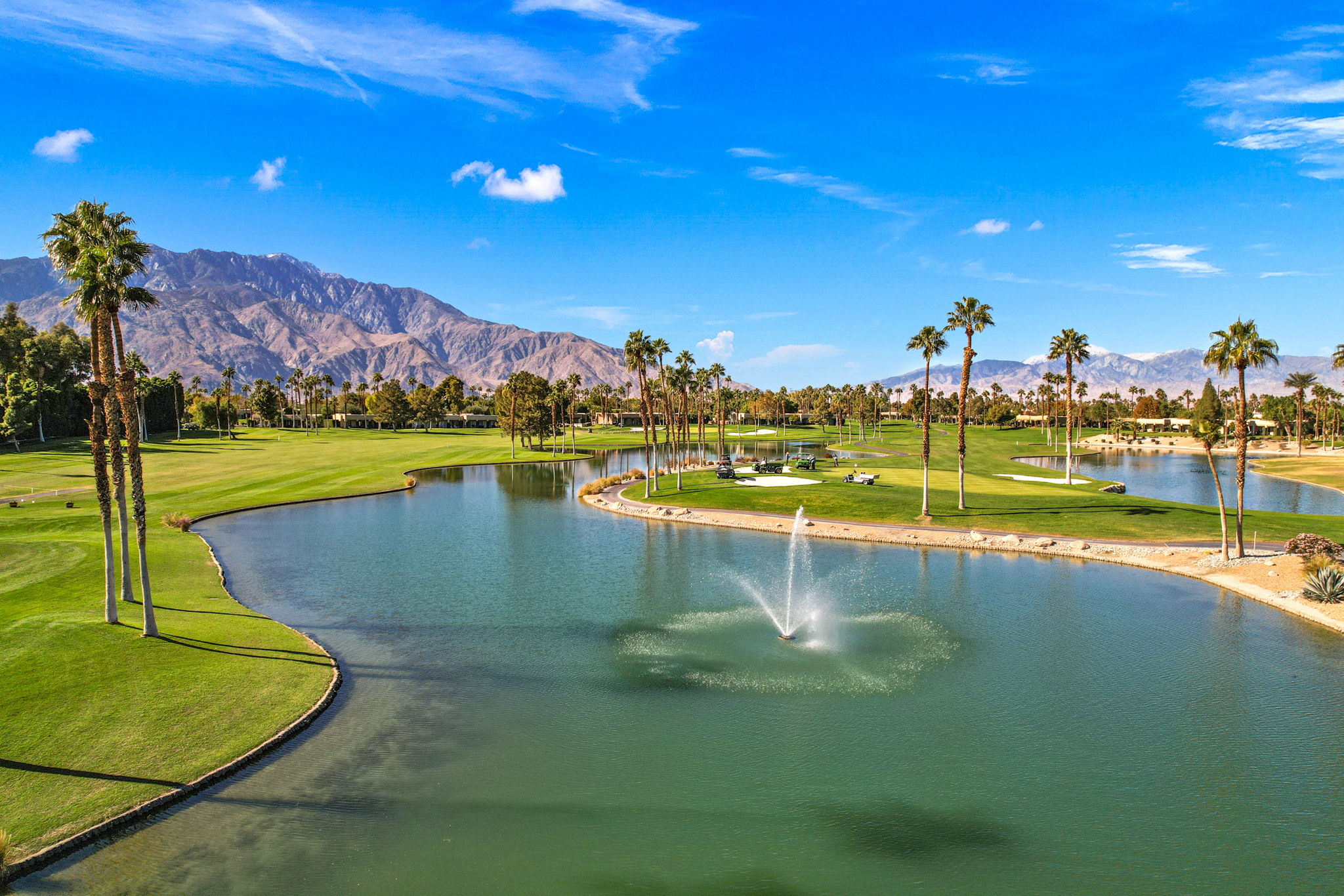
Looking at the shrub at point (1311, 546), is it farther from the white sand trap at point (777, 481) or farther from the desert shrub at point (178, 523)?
the desert shrub at point (178, 523)

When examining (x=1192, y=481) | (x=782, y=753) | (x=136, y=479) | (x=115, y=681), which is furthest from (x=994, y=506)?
(x=115, y=681)

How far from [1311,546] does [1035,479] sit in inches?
1800

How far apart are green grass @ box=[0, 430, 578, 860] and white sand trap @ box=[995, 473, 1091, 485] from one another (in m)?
79.0

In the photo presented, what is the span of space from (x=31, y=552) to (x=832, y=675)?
134 ft

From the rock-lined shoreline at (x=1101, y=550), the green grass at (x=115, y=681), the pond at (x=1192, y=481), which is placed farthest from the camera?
the pond at (x=1192, y=481)

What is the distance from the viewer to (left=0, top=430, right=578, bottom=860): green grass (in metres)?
16.8

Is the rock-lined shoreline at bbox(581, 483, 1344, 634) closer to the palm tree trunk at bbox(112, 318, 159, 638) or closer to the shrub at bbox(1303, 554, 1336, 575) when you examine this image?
the shrub at bbox(1303, 554, 1336, 575)

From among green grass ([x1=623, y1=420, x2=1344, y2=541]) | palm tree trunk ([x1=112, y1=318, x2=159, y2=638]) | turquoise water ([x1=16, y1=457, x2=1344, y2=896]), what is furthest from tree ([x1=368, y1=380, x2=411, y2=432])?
palm tree trunk ([x1=112, y1=318, x2=159, y2=638])

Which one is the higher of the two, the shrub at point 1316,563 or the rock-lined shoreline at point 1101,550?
the shrub at point 1316,563

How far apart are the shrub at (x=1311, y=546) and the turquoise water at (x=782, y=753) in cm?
646

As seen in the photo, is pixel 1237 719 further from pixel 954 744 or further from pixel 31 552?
pixel 31 552

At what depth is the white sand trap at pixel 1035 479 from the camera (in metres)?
78.6

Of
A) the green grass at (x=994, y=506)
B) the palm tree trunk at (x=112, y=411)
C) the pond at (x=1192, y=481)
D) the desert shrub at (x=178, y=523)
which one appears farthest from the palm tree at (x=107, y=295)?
the pond at (x=1192, y=481)

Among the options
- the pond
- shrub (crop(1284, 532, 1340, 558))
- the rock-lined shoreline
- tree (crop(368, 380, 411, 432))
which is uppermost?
tree (crop(368, 380, 411, 432))
